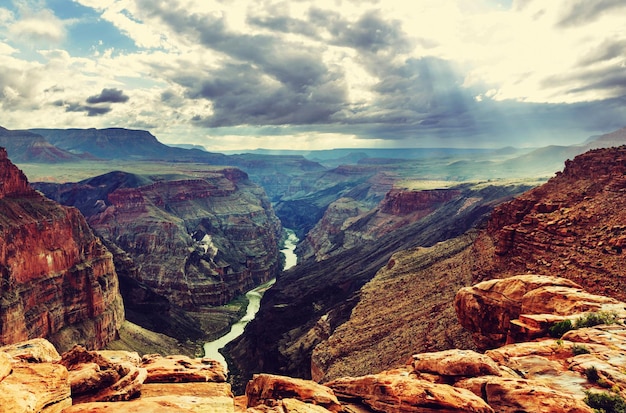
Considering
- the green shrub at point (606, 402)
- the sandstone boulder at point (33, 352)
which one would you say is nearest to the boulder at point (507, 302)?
the green shrub at point (606, 402)

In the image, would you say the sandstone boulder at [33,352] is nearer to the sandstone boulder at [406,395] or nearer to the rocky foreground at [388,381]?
the rocky foreground at [388,381]

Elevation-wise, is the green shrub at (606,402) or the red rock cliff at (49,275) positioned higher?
the green shrub at (606,402)

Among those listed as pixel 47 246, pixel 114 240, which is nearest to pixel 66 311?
pixel 47 246

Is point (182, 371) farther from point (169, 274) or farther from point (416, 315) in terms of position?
point (169, 274)

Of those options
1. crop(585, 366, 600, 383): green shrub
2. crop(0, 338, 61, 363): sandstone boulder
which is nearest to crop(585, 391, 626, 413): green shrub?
crop(585, 366, 600, 383): green shrub

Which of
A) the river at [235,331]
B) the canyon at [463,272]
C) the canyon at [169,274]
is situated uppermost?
the canyon at [463,272]

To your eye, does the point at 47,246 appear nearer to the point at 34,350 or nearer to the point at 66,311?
the point at 66,311

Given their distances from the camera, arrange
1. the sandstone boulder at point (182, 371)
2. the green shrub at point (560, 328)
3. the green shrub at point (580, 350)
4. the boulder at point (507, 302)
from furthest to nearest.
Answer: the boulder at point (507, 302), the green shrub at point (560, 328), the sandstone boulder at point (182, 371), the green shrub at point (580, 350)
